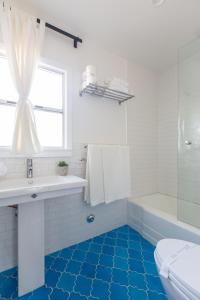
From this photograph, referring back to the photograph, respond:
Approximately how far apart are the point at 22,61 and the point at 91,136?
0.99 metres

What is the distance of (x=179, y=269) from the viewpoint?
32.9 inches

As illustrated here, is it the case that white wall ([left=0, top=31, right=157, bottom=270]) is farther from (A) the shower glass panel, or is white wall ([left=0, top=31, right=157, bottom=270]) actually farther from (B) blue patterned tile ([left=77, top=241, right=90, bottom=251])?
(A) the shower glass panel

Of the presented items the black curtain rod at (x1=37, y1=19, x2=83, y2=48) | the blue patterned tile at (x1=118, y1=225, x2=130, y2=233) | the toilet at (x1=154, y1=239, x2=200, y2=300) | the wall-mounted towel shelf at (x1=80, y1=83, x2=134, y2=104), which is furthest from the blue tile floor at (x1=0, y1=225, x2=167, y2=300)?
the black curtain rod at (x1=37, y1=19, x2=83, y2=48)

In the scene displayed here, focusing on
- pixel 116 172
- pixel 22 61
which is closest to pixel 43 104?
pixel 22 61

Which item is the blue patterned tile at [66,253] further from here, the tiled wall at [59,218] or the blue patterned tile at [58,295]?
the blue patterned tile at [58,295]

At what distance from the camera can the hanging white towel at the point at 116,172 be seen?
1.89 meters

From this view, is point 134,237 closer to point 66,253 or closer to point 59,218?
point 66,253

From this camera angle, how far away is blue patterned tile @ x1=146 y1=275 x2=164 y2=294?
1.24m

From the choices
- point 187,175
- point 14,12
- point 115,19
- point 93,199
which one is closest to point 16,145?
point 93,199

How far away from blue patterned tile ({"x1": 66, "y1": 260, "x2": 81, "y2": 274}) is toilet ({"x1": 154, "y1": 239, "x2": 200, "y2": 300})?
83 cm

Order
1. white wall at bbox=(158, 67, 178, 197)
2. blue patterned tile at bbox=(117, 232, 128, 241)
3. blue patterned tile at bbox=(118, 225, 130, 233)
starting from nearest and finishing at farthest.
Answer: blue patterned tile at bbox=(117, 232, 128, 241)
blue patterned tile at bbox=(118, 225, 130, 233)
white wall at bbox=(158, 67, 178, 197)

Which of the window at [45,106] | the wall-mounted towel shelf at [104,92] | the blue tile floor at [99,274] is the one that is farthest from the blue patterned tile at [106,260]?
the wall-mounted towel shelf at [104,92]

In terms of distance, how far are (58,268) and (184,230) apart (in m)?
1.22

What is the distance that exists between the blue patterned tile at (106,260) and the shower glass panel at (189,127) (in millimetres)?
909
